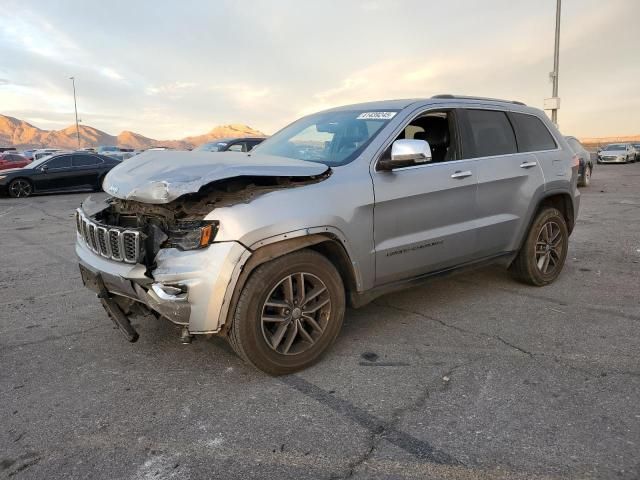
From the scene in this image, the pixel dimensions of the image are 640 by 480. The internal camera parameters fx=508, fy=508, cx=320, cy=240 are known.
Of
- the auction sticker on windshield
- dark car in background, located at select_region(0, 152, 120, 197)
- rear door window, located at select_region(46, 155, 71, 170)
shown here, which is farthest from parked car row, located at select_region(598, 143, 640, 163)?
the auction sticker on windshield

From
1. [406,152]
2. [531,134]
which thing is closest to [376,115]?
[406,152]

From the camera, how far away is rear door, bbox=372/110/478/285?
3.73m

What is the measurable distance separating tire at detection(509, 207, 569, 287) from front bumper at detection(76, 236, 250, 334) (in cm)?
323

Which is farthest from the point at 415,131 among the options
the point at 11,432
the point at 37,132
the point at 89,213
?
the point at 37,132

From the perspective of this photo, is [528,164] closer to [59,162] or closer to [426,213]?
[426,213]

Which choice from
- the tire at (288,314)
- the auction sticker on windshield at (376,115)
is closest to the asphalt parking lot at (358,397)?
the tire at (288,314)

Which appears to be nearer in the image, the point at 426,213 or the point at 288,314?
the point at 288,314

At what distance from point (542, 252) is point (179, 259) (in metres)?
3.82

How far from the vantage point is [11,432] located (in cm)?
278

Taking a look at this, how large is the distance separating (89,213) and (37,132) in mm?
175106

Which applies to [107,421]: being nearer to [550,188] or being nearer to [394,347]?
[394,347]

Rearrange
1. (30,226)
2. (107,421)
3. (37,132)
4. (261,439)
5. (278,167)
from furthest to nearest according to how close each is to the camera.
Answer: (37,132), (30,226), (278,167), (107,421), (261,439)

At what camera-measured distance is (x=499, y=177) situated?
4.59 m

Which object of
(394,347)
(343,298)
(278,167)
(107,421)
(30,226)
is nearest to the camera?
(107,421)
